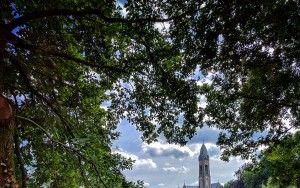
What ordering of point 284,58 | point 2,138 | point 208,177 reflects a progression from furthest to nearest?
point 208,177, point 284,58, point 2,138

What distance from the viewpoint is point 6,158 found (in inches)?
287

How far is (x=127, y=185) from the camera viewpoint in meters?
11.1

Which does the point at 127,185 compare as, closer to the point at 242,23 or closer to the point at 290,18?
the point at 242,23

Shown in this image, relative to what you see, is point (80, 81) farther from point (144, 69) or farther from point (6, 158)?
point (6, 158)

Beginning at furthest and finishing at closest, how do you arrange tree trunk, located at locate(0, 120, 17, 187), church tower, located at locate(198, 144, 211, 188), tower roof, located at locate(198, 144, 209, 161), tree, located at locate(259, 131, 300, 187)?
tower roof, located at locate(198, 144, 209, 161), church tower, located at locate(198, 144, 211, 188), tree, located at locate(259, 131, 300, 187), tree trunk, located at locate(0, 120, 17, 187)

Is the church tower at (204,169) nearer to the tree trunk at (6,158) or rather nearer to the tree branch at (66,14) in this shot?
the tree branch at (66,14)

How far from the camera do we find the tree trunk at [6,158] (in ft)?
23.1

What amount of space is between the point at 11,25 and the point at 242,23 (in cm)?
522

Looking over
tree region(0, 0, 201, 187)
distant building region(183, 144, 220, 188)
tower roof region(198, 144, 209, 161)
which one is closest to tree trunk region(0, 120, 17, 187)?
tree region(0, 0, 201, 187)

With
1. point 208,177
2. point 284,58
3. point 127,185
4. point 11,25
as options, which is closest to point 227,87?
point 284,58

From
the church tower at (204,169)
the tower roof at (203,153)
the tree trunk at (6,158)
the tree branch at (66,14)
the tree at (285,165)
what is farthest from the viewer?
the tower roof at (203,153)

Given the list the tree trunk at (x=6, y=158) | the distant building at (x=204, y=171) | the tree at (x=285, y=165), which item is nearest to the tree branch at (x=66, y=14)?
the tree trunk at (x=6, y=158)

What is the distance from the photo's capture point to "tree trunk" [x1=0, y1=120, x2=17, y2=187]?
7055 millimetres

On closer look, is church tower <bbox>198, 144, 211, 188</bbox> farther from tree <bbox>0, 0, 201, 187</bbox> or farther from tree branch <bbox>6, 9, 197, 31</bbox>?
tree branch <bbox>6, 9, 197, 31</bbox>
